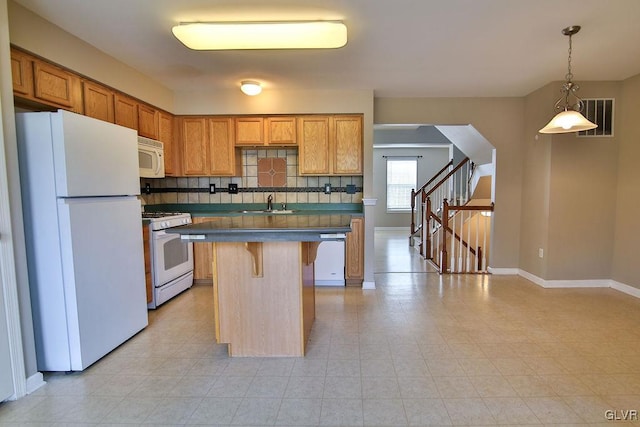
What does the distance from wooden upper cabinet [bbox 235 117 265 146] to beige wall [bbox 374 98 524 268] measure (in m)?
1.63

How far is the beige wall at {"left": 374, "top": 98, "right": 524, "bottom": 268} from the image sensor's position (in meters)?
4.40

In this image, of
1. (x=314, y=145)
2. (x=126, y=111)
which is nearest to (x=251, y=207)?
(x=314, y=145)

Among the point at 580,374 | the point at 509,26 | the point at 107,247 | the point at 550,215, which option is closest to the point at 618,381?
the point at 580,374

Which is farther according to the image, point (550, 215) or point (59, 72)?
point (550, 215)

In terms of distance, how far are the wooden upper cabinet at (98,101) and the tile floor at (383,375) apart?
6.63 ft

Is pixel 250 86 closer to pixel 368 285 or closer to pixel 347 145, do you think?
pixel 347 145

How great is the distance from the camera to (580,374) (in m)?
2.10

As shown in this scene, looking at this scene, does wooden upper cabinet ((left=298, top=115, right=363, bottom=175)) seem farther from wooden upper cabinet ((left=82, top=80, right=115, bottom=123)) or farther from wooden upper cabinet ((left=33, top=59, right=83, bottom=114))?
wooden upper cabinet ((left=33, top=59, right=83, bottom=114))

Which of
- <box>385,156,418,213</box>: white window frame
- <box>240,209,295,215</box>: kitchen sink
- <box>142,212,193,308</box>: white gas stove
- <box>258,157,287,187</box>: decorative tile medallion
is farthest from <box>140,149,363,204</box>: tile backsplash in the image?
<box>385,156,418,213</box>: white window frame

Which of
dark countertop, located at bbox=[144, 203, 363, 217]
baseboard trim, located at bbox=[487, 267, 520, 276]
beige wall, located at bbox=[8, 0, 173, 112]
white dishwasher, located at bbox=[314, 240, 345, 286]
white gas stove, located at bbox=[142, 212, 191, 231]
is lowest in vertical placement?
baseboard trim, located at bbox=[487, 267, 520, 276]

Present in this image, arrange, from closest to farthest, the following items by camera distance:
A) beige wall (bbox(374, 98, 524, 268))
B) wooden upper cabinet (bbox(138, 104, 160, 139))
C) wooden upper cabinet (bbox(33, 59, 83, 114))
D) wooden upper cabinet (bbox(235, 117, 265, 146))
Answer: wooden upper cabinet (bbox(33, 59, 83, 114))
wooden upper cabinet (bbox(138, 104, 160, 139))
wooden upper cabinet (bbox(235, 117, 265, 146))
beige wall (bbox(374, 98, 524, 268))

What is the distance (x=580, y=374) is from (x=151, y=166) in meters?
4.27

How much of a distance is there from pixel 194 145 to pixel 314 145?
1.63 meters

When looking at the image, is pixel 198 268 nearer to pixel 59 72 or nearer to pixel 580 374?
pixel 59 72
